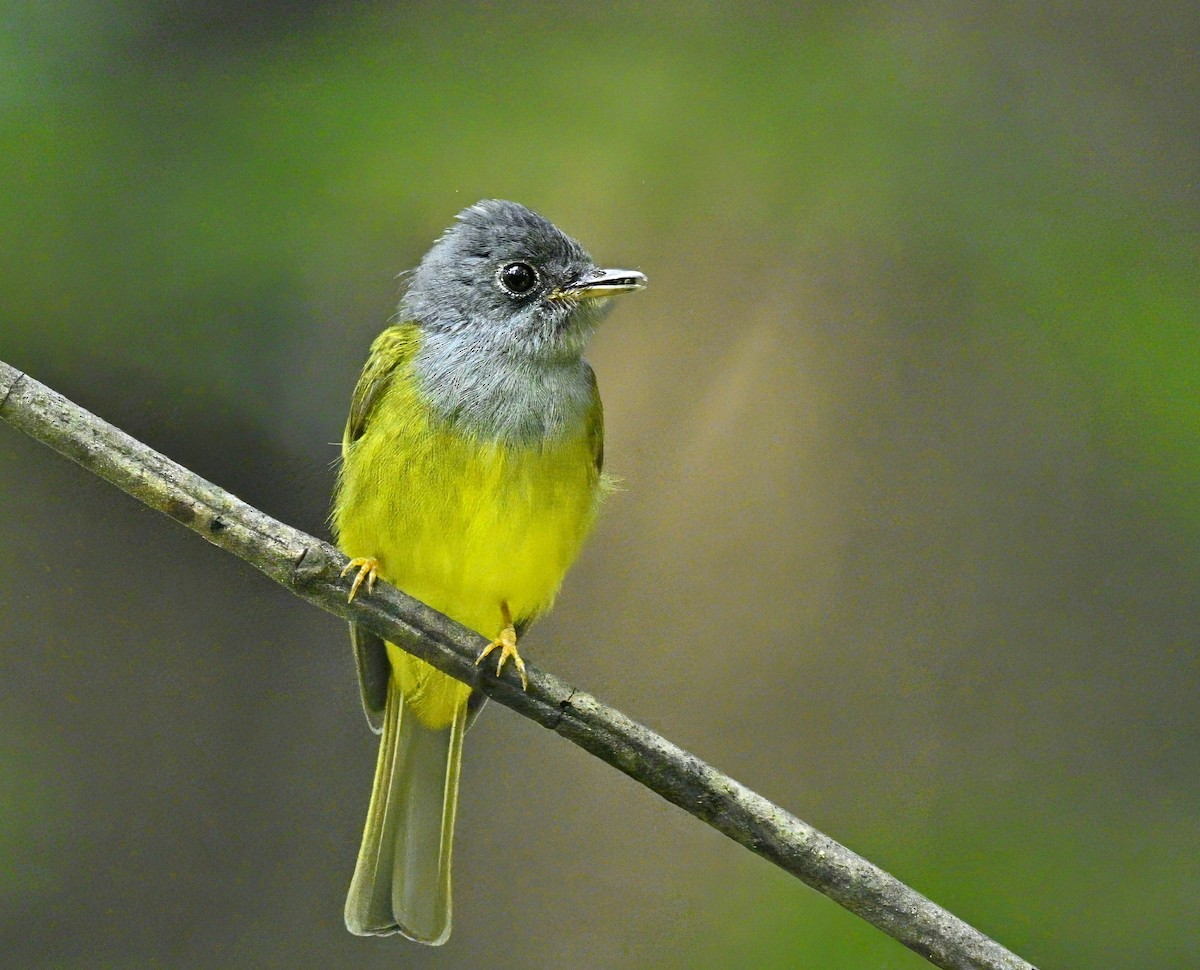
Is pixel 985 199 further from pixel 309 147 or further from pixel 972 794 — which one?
pixel 309 147

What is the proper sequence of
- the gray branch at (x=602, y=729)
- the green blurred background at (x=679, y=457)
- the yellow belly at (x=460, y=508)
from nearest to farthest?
1. the gray branch at (x=602, y=729)
2. the yellow belly at (x=460, y=508)
3. the green blurred background at (x=679, y=457)

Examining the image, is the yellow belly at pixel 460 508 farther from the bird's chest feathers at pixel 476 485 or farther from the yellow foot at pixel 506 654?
the yellow foot at pixel 506 654

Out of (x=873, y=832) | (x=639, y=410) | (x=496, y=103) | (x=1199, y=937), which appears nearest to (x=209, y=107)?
(x=496, y=103)

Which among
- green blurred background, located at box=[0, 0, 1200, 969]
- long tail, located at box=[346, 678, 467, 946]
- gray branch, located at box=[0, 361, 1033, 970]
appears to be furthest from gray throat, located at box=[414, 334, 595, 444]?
long tail, located at box=[346, 678, 467, 946]

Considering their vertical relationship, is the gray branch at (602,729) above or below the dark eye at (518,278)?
below

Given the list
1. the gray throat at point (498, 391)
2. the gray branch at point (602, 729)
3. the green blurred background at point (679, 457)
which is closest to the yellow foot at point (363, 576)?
the gray branch at point (602, 729)

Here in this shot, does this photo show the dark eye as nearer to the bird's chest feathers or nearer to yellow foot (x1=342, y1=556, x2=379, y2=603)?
the bird's chest feathers
